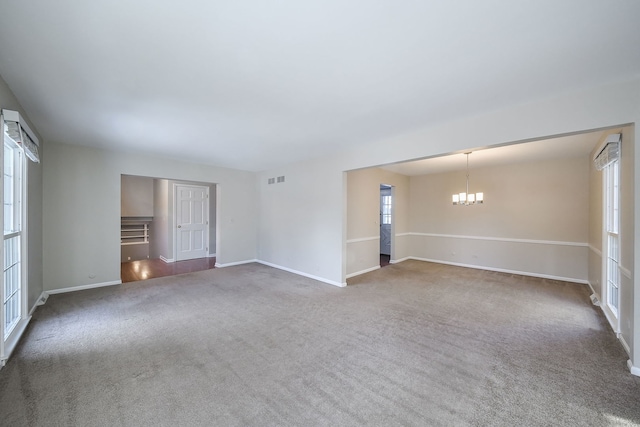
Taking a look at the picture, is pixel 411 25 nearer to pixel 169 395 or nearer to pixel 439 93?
pixel 439 93

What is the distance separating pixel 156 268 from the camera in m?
6.20

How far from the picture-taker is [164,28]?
1596 mm

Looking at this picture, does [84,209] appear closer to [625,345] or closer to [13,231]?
[13,231]

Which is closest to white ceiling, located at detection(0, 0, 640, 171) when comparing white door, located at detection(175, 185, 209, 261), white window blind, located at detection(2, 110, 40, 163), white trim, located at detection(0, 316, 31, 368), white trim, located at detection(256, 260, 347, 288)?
white window blind, located at detection(2, 110, 40, 163)

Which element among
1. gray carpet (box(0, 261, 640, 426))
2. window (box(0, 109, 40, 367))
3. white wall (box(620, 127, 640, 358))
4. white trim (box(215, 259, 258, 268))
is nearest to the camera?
gray carpet (box(0, 261, 640, 426))

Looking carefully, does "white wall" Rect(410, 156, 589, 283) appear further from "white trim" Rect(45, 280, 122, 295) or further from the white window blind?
the white window blind

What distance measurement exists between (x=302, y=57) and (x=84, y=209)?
497 centimetres

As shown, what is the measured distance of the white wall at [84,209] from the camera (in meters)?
4.15

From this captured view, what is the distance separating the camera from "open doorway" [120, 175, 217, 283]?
22.9ft

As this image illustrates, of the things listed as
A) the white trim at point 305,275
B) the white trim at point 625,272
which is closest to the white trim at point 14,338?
the white trim at point 305,275

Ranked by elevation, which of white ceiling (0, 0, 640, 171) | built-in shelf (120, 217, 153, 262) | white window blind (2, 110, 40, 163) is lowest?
built-in shelf (120, 217, 153, 262)

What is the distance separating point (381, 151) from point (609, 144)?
2640mm

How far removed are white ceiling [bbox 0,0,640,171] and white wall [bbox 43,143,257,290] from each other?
1.43m

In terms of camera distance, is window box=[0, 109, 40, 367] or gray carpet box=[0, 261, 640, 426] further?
window box=[0, 109, 40, 367]
